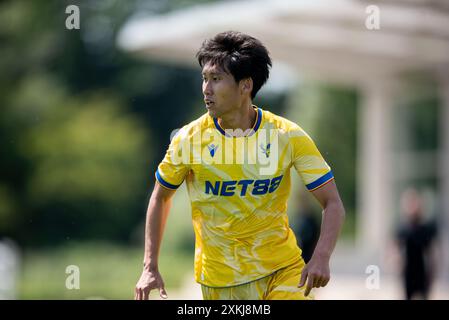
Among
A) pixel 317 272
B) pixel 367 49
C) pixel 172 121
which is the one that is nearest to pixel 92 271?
pixel 367 49

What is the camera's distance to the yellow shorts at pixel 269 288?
Result: 5.59 meters

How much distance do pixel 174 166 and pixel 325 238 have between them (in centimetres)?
107

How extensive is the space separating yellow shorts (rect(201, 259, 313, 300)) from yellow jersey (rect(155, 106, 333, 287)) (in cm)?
4

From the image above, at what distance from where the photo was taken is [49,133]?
4253 cm

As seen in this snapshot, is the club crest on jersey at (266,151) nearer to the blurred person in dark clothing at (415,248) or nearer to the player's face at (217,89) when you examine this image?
the player's face at (217,89)

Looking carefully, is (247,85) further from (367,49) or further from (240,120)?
(367,49)

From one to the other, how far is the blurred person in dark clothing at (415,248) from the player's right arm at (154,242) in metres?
8.23

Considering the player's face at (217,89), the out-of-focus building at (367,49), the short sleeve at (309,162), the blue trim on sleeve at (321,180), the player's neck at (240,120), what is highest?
the out-of-focus building at (367,49)

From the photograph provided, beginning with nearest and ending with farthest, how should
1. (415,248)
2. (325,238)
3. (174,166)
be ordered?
1. (325,238)
2. (174,166)
3. (415,248)

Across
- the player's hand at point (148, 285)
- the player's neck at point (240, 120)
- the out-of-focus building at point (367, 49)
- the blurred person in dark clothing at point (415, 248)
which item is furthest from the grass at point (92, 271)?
the player's neck at point (240, 120)

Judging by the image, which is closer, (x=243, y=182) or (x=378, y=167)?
(x=243, y=182)

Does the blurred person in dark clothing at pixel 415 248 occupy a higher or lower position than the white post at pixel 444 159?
lower

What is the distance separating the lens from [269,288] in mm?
5711
